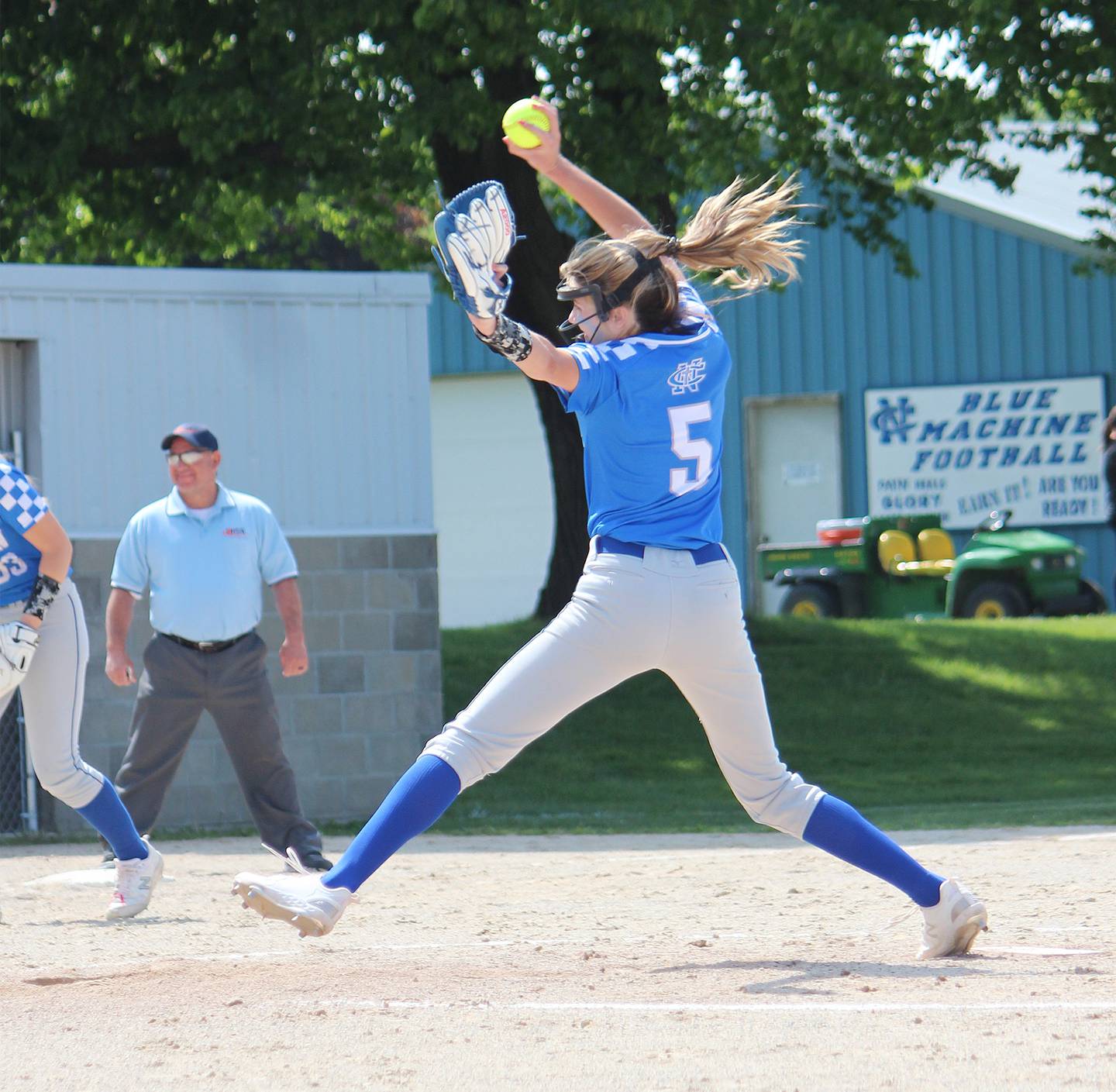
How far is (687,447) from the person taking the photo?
5.29 metres

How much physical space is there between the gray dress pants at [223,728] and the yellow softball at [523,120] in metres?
3.67

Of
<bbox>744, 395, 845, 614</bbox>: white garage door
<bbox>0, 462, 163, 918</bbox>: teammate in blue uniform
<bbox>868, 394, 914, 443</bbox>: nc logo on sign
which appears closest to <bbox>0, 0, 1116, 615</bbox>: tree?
<bbox>0, 462, 163, 918</bbox>: teammate in blue uniform

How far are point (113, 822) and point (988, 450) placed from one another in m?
23.9

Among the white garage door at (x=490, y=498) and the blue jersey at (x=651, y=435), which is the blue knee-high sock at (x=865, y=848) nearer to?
the blue jersey at (x=651, y=435)

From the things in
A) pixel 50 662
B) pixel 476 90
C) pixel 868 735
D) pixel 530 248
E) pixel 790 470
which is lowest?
pixel 868 735

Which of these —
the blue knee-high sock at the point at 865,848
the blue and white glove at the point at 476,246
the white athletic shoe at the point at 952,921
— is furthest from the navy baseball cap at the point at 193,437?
the white athletic shoe at the point at 952,921

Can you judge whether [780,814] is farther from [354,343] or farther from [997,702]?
[997,702]

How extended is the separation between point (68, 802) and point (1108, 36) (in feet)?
38.2

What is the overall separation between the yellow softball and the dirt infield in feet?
7.80

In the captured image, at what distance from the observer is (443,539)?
1278 inches

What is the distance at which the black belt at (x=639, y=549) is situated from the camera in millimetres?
5273

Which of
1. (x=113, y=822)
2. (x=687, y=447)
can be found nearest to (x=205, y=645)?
(x=113, y=822)

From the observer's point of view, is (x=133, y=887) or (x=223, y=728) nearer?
(x=133, y=887)

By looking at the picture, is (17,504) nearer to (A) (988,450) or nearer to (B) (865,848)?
(B) (865,848)
